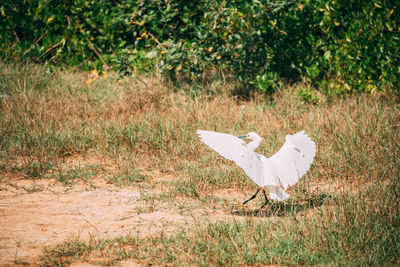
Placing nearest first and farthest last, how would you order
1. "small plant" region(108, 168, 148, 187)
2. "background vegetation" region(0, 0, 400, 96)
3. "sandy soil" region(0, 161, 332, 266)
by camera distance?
"sandy soil" region(0, 161, 332, 266) < "small plant" region(108, 168, 148, 187) < "background vegetation" region(0, 0, 400, 96)

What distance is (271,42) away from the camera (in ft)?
21.4

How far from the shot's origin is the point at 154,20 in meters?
6.83

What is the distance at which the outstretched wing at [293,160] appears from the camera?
3.28 m

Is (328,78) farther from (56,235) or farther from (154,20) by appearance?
(56,235)

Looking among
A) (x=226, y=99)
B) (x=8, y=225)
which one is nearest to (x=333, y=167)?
(x=226, y=99)

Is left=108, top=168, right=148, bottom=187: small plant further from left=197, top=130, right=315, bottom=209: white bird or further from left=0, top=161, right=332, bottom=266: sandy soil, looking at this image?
left=197, top=130, right=315, bottom=209: white bird

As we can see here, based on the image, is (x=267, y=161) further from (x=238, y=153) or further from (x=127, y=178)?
(x=127, y=178)

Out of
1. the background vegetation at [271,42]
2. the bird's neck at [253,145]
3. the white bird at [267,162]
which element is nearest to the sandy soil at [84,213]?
the white bird at [267,162]

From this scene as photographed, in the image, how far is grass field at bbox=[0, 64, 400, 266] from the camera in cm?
281

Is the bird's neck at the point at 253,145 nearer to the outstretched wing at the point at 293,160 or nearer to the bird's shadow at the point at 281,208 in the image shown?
the outstretched wing at the point at 293,160

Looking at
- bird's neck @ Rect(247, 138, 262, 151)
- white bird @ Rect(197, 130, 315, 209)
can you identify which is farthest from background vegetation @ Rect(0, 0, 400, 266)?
bird's neck @ Rect(247, 138, 262, 151)

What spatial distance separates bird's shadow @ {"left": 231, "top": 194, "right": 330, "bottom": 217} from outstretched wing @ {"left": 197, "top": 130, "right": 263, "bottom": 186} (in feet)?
1.38

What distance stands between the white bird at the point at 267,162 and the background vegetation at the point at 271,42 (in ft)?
9.68

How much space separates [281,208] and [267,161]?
584mm
